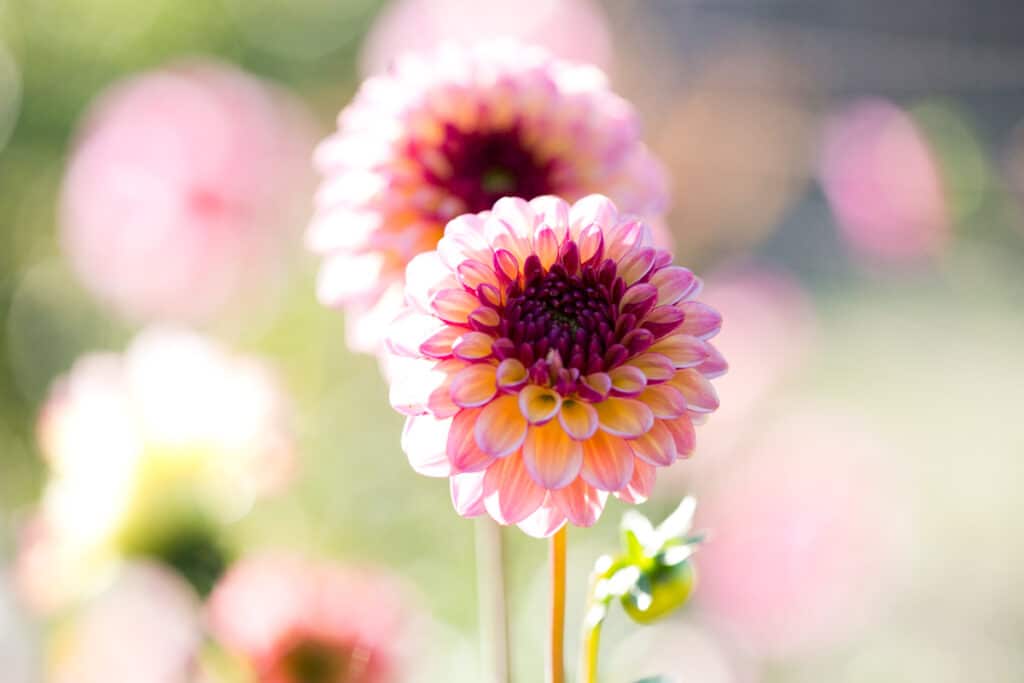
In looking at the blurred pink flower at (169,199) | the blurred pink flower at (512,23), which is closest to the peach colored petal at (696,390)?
the blurred pink flower at (169,199)

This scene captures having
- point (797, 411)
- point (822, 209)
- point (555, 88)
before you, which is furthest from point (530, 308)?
point (822, 209)

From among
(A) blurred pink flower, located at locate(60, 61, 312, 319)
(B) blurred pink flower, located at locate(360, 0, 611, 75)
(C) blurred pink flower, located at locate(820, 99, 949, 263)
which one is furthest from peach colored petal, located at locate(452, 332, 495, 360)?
(C) blurred pink flower, located at locate(820, 99, 949, 263)

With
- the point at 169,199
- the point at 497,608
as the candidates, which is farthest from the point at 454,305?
the point at 169,199

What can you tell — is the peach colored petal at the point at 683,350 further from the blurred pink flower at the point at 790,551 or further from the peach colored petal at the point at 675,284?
the blurred pink flower at the point at 790,551

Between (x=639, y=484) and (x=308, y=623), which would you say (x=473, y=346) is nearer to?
(x=639, y=484)

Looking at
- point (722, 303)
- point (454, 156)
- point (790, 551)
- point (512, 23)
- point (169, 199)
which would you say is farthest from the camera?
point (512, 23)

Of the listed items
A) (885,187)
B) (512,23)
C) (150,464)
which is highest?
(512,23)

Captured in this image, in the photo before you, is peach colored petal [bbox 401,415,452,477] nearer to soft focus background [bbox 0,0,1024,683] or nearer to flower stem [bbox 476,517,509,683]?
flower stem [bbox 476,517,509,683]

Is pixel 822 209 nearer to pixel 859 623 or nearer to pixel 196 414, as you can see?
pixel 859 623
